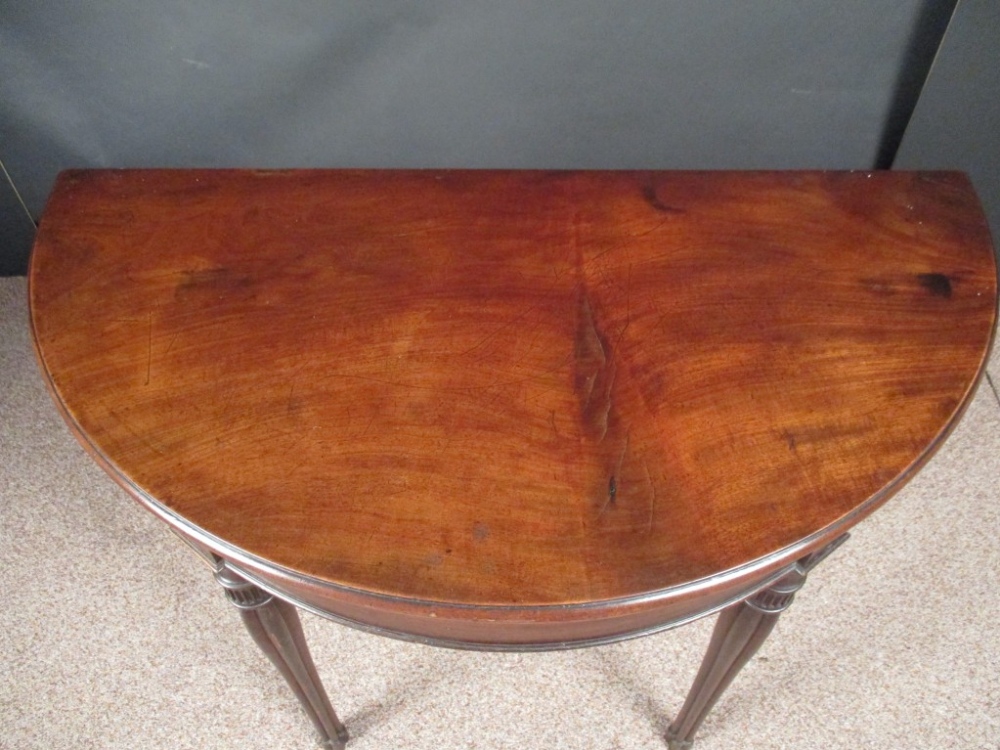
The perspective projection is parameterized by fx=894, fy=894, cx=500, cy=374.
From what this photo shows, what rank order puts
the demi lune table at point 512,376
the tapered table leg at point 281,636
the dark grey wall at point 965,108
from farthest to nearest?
the dark grey wall at point 965,108 < the tapered table leg at point 281,636 < the demi lune table at point 512,376

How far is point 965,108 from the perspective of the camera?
40.4 inches

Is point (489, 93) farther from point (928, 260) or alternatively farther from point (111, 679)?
point (111, 679)

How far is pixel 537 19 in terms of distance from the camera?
0.95 m

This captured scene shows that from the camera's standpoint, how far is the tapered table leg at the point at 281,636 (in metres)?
0.63

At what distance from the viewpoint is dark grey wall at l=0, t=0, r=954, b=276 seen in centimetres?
96

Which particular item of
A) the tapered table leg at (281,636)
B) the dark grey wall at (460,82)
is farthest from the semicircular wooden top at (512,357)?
the dark grey wall at (460,82)

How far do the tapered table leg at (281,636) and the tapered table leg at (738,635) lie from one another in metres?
0.33

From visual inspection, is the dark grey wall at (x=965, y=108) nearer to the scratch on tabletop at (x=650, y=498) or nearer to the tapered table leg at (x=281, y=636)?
the scratch on tabletop at (x=650, y=498)

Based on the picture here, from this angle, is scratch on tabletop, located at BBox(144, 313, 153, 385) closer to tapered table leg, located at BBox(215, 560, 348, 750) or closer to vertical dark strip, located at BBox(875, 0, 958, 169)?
tapered table leg, located at BBox(215, 560, 348, 750)

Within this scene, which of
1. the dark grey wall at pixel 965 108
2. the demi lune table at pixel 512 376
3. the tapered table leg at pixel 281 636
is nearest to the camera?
the demi lune table at pixel 512 376

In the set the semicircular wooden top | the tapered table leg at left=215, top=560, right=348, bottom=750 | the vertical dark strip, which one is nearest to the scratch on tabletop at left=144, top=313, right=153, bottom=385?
the semicircular wooden top

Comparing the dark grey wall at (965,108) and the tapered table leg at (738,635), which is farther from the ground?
the dark grey wall at (965,108)

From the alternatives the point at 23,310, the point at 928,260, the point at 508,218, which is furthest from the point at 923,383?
the point at 23,310

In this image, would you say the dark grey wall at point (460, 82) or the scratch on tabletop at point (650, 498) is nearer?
the scratch on tabletop at point (650, 498)
